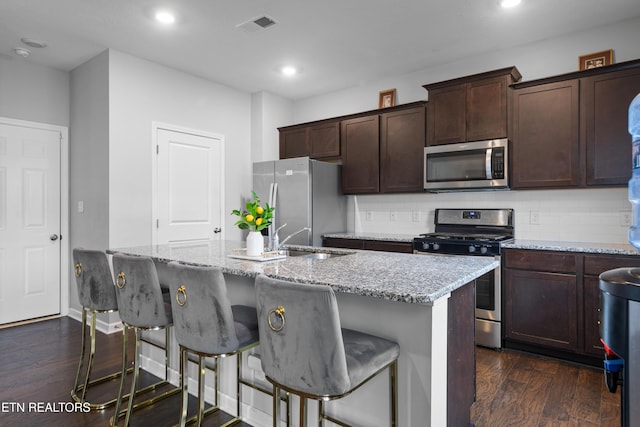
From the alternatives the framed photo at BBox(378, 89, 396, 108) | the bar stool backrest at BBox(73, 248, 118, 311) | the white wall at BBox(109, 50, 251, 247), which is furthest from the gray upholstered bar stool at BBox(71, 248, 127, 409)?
the framed photo at BBox(378, 89, 396, 108)

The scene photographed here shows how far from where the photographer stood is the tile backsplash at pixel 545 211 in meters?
3.22

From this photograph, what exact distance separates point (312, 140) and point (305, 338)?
382 cm

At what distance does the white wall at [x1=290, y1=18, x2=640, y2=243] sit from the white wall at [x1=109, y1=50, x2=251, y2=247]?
205 cm

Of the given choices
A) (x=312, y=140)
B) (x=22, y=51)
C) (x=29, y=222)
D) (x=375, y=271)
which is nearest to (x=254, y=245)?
(x=375, y=271)

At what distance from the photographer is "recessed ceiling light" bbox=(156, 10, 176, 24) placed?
302 centimetres

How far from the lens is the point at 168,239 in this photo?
4.17m

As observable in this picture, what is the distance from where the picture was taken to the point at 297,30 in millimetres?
3330

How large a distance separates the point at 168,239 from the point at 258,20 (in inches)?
95.1

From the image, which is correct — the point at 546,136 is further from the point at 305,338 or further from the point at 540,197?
the point at 305,338

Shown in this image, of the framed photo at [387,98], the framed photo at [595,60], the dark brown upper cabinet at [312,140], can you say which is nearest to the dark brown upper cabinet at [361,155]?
the dark brown upper cabinet at [312,140]

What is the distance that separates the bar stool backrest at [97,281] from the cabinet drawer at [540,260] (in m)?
2.90

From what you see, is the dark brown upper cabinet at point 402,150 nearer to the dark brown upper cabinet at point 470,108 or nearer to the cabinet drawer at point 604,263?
the dark brown upper cabinet at point 470,108

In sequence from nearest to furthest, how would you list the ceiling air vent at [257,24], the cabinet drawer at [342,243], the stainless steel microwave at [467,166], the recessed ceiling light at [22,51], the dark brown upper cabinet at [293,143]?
1. the ceiling air vent at [257,24]
2. the stainless steel microwave at [467,166]
3. the recessed ceiling light at [22,51]
4. the cabinet drawer at [342,243]
5. the dark brown upper cabinet at [293,143]

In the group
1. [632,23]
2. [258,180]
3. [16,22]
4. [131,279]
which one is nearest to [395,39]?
[632,23]
